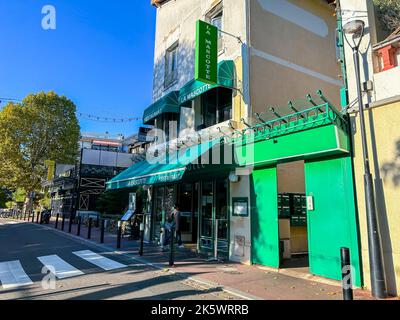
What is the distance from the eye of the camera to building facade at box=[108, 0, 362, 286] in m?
7.36

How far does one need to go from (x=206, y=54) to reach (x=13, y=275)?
8315mm

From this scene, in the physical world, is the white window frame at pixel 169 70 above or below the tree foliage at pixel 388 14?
above

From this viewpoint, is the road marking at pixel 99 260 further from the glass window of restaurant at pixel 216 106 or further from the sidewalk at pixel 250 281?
the glass window of restaurant at pixel 216 106

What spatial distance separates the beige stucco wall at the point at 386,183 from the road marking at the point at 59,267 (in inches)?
267

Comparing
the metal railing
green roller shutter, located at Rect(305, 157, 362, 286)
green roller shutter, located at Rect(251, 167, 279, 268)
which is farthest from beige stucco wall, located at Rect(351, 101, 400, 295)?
green roller shutter, located at Rect(251, 167, 279, 268)

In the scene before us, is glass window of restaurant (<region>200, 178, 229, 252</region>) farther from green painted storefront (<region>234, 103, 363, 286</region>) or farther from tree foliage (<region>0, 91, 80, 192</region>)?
tree foliage (<region>0, 91, 80, 192</region>)

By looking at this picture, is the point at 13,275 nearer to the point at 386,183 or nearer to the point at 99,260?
the point at 99,260

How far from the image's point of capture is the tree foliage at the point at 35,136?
93.4 feet

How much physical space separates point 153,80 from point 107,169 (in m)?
15.9

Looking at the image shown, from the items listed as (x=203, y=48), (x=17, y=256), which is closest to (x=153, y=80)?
(x=203, y=48)

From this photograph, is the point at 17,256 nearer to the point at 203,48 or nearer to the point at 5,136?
the point at 203,48

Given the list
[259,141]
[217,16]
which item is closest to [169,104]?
[217,16]

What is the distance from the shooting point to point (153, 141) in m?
16.0

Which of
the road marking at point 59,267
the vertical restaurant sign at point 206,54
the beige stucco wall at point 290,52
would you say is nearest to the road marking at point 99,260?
the road marking at point 59,267
